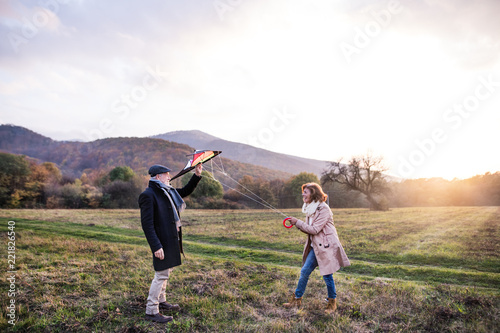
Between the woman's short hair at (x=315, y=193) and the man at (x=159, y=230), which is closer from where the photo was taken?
the man at (x=159, y=230)

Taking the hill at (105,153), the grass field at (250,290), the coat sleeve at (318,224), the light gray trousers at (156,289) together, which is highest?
the hill at (105,153)

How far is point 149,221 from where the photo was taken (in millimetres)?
4844

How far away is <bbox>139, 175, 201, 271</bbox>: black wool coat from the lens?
4828mm

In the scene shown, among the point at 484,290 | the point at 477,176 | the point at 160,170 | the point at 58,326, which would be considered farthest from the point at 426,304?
the point at 477,176

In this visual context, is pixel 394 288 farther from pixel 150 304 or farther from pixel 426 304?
pixel 150 304

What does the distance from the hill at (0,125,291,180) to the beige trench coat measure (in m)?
61.5

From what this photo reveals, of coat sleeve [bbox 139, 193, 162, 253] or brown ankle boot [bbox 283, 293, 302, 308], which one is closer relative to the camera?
coat sleeve [bbox 139, 193, 162, 253]

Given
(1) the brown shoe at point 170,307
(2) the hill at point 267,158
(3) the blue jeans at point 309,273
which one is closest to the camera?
(3) the blue jeans at point 309,273

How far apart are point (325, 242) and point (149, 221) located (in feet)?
11.6

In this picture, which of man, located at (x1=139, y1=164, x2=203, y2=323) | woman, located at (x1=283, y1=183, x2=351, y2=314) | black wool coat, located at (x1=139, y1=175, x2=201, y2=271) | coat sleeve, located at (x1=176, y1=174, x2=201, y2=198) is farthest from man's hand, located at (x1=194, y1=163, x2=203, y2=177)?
woman, located at (x1=283, y1=183, x2=351, y2=314)

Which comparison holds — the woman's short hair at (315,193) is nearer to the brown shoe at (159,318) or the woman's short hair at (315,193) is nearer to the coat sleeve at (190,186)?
the coat sleeve at (190,186)

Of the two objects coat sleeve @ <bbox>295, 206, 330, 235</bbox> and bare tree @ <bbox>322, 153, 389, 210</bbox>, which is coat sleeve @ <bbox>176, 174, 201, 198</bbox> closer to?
coat sleeve @ <bbox>295, 206, 330, 235</bbox>

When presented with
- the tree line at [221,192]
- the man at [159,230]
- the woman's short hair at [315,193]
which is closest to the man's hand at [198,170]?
the man at [159,230]

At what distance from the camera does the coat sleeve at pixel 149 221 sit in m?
4.79
